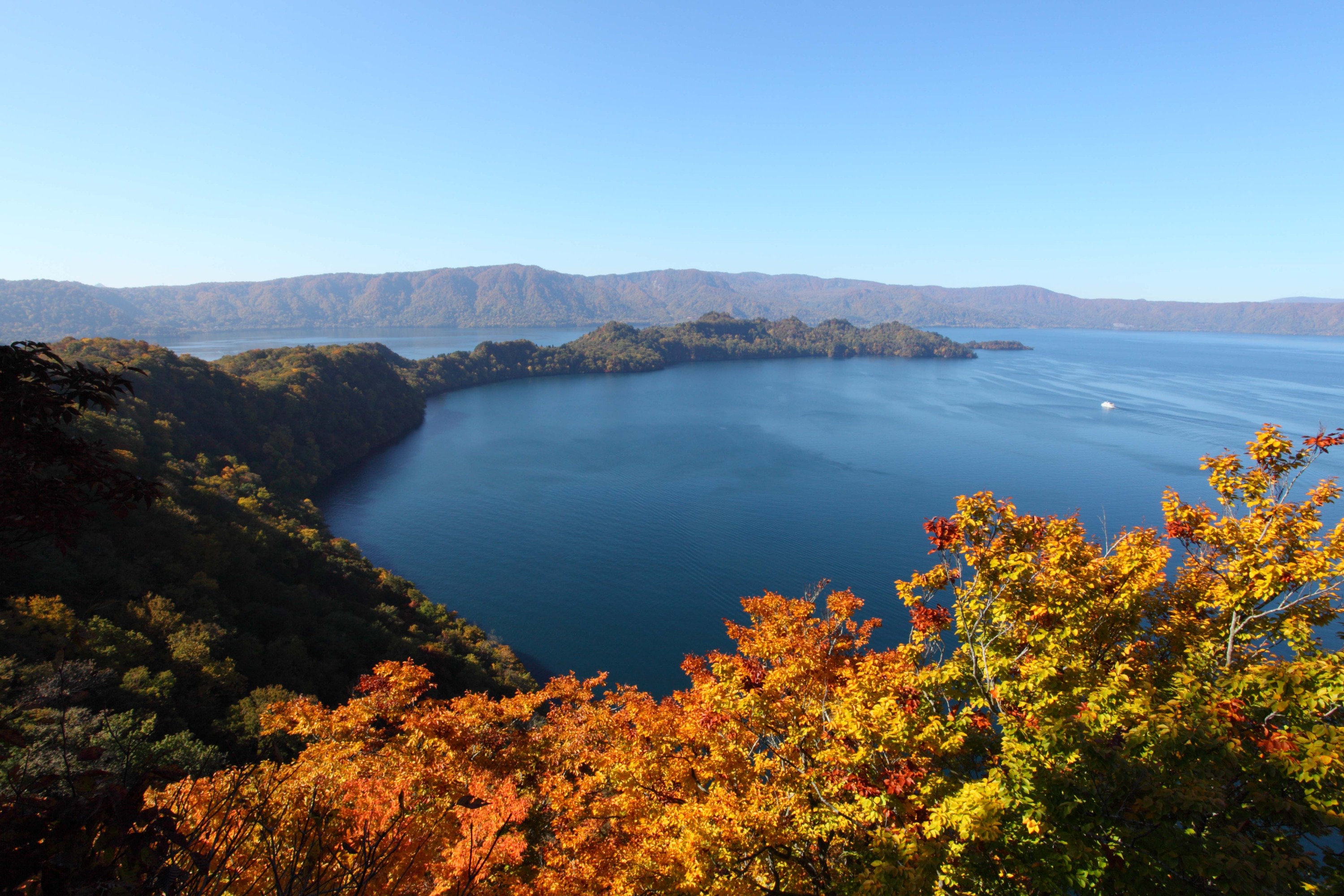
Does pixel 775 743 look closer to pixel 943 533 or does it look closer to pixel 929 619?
pixel 929 619

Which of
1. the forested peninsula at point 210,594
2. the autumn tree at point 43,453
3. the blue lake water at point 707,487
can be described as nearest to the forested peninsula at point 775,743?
the autumn tree at point 43,453

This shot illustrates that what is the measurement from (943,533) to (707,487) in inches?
1967

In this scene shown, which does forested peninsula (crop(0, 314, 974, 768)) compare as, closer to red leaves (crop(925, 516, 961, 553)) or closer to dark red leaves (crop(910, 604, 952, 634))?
red leaves (crop(925, 516, 961, 553))

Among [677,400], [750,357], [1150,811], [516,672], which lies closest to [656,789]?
[1150,811]

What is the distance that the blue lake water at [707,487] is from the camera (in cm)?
3838

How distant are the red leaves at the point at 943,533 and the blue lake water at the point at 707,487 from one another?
24049 mm

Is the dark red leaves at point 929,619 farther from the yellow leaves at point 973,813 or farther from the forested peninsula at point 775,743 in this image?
the yellow leaves at point 973,813

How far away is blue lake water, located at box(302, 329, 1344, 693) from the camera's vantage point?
126 ft

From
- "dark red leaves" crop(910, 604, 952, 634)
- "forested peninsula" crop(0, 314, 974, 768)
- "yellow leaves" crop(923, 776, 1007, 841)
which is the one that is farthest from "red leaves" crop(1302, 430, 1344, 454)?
"forested peninsula" crop(0, 314, 974, 768)

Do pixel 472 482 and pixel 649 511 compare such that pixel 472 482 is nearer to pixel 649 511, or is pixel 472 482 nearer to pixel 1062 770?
pixel 649 511

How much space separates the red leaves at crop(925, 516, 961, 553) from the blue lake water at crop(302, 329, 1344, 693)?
24049 millimetres

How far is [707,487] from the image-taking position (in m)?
59.6

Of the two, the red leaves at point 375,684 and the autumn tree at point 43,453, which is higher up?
the autumn tree at point 43,453

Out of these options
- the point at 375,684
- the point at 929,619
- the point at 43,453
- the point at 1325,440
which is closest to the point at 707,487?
the point at 375,684
